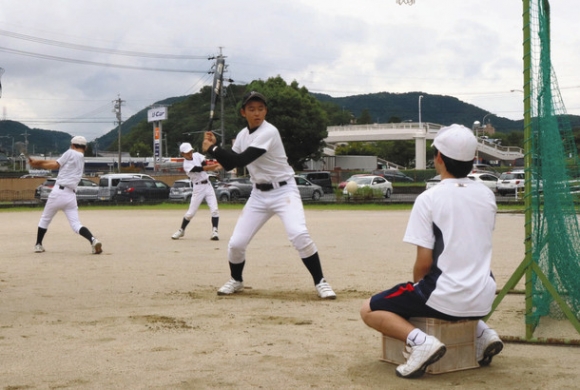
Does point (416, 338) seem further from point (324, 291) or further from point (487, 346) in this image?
point (324, 291)

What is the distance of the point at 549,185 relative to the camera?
6.76 metres

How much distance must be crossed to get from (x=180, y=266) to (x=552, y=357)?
6.80 meters

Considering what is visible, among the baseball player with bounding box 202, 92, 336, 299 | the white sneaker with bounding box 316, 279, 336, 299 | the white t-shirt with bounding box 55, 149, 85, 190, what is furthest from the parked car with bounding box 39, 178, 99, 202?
the white sneaker with bounding box 316, 279, 336, 299

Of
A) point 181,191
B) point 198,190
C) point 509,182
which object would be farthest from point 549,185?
point 509,182

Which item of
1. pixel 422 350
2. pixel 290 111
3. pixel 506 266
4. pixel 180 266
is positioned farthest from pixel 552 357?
pixel 290 111

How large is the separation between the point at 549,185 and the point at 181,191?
3687 cm

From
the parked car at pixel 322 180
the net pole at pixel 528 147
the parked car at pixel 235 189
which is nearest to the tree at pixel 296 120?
the parked car at pixel 322 180

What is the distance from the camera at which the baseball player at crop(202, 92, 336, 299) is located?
8219 millimetres

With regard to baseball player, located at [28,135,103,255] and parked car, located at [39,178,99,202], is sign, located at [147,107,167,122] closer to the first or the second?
parked car, located at [39,178,99,202]

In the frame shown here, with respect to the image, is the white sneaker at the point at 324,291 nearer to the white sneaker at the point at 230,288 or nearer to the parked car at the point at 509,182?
the white sneaker at the point at 230,288

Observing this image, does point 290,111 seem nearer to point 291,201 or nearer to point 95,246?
point 95,246

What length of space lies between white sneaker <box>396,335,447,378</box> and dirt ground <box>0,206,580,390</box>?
0.27ft

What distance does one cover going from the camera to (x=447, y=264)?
195 inches

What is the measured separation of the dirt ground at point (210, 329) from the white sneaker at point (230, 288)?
0.10 meters
